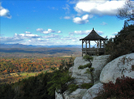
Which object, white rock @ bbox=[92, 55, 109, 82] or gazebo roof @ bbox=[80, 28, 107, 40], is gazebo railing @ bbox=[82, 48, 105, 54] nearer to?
gazebo roof @ bbox=[80, 28, 107, 40]

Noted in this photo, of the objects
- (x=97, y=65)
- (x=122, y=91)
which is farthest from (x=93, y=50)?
(x=122, y=91)

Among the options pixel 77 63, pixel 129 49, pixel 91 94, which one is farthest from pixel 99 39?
pixel 91 94

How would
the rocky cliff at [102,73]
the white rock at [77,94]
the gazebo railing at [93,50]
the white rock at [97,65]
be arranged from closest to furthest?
the rocky cliff at [102,73], the white rock at [77,94], the white rock at [97,65], the gazebo railing at [93,50]

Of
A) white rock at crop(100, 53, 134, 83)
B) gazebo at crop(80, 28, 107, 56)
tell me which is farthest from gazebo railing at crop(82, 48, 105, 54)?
white rock at crop(100, 53, 134, 83)

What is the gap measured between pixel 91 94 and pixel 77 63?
6.28 m

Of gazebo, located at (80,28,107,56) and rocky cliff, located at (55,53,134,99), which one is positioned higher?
gazebo, located at (80,28,107,56)

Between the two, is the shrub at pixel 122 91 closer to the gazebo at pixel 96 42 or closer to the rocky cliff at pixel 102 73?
the rocky cliff at pixel 102 73

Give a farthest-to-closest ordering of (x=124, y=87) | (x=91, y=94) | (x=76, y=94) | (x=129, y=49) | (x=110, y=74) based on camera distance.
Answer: (x=129, y=49), (x=76, y=94), (x=110, y=74), (x=91, y=94), (x=124, y=87)

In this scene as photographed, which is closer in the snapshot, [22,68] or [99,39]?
[99,39]

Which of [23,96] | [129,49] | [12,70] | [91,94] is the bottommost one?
[12,70]

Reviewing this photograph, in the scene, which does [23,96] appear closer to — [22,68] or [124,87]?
[124,87]

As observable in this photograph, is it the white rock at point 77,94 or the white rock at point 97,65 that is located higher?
the white rock at point 97,65

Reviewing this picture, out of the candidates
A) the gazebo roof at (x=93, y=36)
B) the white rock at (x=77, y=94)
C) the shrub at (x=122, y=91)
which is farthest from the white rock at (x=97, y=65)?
the gazebo roof at (x=93, y=36)

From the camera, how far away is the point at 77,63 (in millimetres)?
12727
